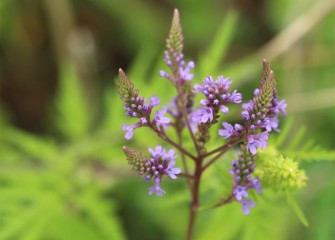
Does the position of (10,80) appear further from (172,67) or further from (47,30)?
(172,67)

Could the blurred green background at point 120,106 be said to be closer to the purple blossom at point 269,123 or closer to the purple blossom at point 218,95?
the purple blossom at point 269,123

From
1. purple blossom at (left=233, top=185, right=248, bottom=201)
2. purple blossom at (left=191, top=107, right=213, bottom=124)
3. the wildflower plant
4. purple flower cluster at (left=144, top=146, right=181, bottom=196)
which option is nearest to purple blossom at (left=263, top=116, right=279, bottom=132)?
the wildflower plant

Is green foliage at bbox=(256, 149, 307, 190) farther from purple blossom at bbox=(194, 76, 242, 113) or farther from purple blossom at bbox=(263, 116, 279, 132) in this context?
purple blossom at bbox=(194, 76, 242, 113)

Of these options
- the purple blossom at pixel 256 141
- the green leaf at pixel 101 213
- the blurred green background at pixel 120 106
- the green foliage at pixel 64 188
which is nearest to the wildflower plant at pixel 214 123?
the purple blossom at pixel 256 141

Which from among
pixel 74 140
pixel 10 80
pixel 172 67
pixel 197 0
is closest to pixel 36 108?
pixel 10 80

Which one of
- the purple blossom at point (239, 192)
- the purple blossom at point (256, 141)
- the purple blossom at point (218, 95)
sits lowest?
the purple blossom at point (239, 192)

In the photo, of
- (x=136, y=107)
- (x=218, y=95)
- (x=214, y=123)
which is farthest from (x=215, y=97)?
(x=136, y=107)
